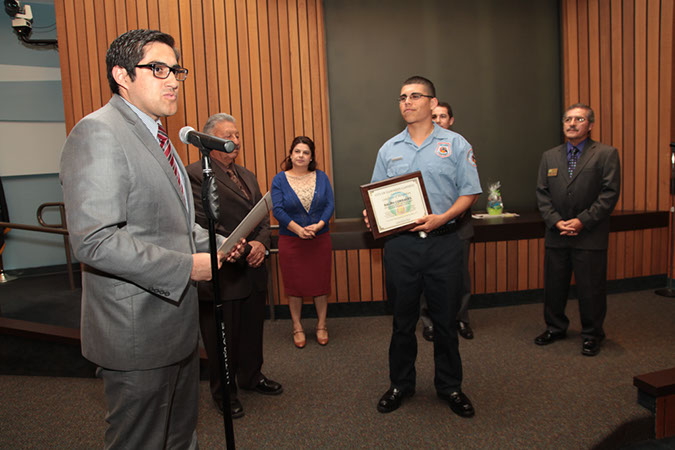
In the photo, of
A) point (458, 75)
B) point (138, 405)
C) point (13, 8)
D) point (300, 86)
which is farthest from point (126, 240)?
point (13, 8)

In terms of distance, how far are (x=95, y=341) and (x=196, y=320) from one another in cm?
30

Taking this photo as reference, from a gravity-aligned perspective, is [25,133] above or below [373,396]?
above

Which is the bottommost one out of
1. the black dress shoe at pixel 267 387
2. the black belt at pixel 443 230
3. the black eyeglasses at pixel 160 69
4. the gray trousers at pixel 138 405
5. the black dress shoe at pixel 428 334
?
the black dress shoe at pixel 428 334

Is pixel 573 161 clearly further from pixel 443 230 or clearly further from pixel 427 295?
pixel 427 295

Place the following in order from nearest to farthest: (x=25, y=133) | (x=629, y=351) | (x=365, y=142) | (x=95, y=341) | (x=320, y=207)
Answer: (x=95, y=341), (x=629, y=351), (x=320, y=207), (x=365, y=142), (x=25, y=133)

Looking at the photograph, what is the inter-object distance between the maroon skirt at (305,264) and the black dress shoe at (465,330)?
1196 millimetres

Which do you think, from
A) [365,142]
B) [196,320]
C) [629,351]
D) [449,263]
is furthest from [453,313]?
[365,142]

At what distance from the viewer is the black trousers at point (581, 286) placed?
10.7 feet

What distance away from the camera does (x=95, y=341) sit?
1.31 m

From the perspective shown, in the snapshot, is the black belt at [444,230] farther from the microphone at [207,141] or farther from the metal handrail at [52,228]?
the metal handrail at [52,228]

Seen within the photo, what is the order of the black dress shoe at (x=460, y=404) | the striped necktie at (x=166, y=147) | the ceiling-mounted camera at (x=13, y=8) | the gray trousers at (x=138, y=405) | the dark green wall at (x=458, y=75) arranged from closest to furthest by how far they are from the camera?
1. the gray trousers at (x=138, y=405)
2. the striped necktie at (x=166, y=147)
3. the black dress shoe at (x=460, y=404)
4. the dark green wall at (x=458, y=75)
5. the ceiling-mounted camera at (x=13, y=8)

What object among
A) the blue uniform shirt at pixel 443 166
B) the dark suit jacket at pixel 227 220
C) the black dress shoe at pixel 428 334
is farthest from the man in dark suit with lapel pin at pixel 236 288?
the black dress shoe at pixel 428 334

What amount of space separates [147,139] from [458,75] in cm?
430

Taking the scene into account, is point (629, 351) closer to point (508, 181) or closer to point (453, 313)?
point (453, 313)
